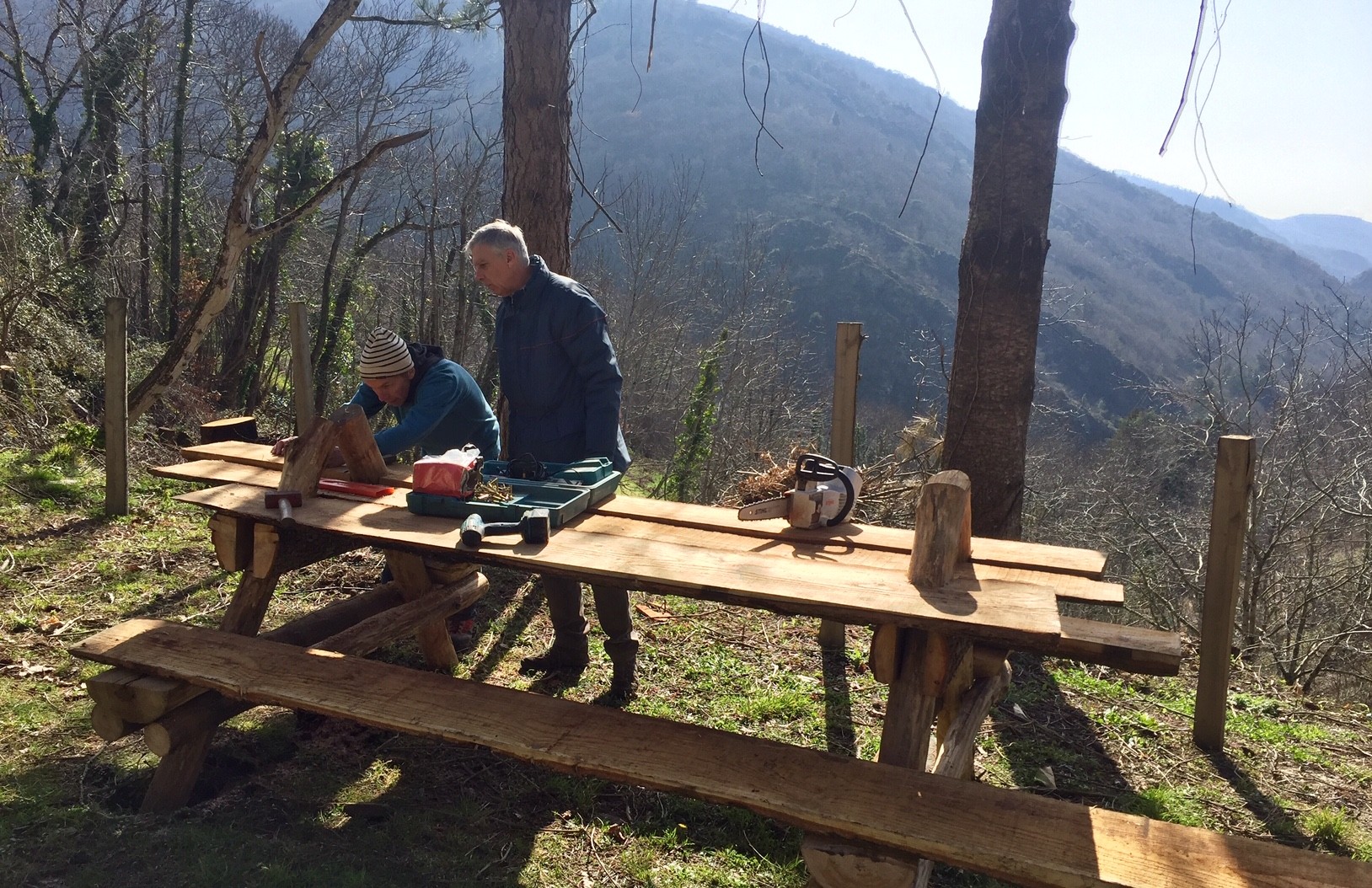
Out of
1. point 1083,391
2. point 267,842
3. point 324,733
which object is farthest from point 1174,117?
point 1083,391

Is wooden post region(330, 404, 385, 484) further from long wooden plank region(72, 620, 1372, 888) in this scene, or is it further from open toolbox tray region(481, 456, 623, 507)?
long wooden plank region(72, 620, 1372, 888)

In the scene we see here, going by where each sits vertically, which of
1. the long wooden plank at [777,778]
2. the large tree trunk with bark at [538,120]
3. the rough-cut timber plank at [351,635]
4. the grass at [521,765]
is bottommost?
the grass at [521,765]

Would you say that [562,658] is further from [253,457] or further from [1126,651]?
[1126,651]

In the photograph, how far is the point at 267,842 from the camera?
299cm

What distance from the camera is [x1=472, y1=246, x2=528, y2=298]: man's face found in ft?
12.7

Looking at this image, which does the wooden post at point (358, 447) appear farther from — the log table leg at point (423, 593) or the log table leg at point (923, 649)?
the log table leg at point (923, 649)

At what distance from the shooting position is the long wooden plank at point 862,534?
2.90 metres

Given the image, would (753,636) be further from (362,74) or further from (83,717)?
(362,74)

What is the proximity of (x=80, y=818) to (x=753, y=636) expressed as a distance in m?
3.31

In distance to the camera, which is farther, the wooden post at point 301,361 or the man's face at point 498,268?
the wooden post at point 301,361

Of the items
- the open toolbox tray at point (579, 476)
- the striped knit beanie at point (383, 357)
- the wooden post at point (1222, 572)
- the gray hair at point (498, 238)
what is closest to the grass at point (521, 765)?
the wooden post at point (1222, 572)

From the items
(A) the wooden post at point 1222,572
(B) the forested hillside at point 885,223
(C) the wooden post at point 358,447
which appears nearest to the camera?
(C) the wooden post at point 358,447

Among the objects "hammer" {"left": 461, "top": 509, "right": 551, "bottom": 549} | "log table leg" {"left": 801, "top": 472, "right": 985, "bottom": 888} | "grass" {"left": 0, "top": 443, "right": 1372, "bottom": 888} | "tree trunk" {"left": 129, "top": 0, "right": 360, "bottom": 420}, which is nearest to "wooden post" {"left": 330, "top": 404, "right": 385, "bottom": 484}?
"hammer" {"left": 461, "top": 509, "right": 551, "bottom": 549}

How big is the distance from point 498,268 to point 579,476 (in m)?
1.04
